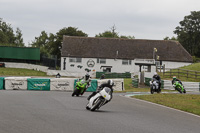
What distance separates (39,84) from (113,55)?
135 feet

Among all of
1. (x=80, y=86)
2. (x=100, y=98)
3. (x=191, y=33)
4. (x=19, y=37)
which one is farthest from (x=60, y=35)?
(x=100, y=98)

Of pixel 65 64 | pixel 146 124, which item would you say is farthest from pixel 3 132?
pixel 65 64

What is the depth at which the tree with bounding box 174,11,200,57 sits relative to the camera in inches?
3755

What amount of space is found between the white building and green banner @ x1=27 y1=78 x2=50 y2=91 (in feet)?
126

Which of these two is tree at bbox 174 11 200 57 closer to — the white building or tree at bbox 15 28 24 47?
the white building

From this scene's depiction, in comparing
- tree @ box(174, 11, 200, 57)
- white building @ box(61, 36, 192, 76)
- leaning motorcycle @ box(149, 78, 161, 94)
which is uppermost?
tree @ box(174, 11, 200, 57)

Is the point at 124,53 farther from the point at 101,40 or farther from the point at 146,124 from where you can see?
the point at 146,124

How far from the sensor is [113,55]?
68750mm

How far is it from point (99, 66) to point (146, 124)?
5822 cm

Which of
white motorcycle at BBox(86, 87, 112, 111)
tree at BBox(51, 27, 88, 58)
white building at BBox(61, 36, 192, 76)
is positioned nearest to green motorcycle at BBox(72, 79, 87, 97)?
white motorcycle at BBox(86, 87, 112, 111)

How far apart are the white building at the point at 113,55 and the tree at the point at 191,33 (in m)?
25.3

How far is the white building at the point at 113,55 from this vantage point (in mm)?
68000

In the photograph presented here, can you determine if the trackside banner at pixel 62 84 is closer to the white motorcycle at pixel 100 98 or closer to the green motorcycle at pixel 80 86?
the green motorcycle at pixel 80 86

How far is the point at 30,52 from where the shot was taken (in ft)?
223
